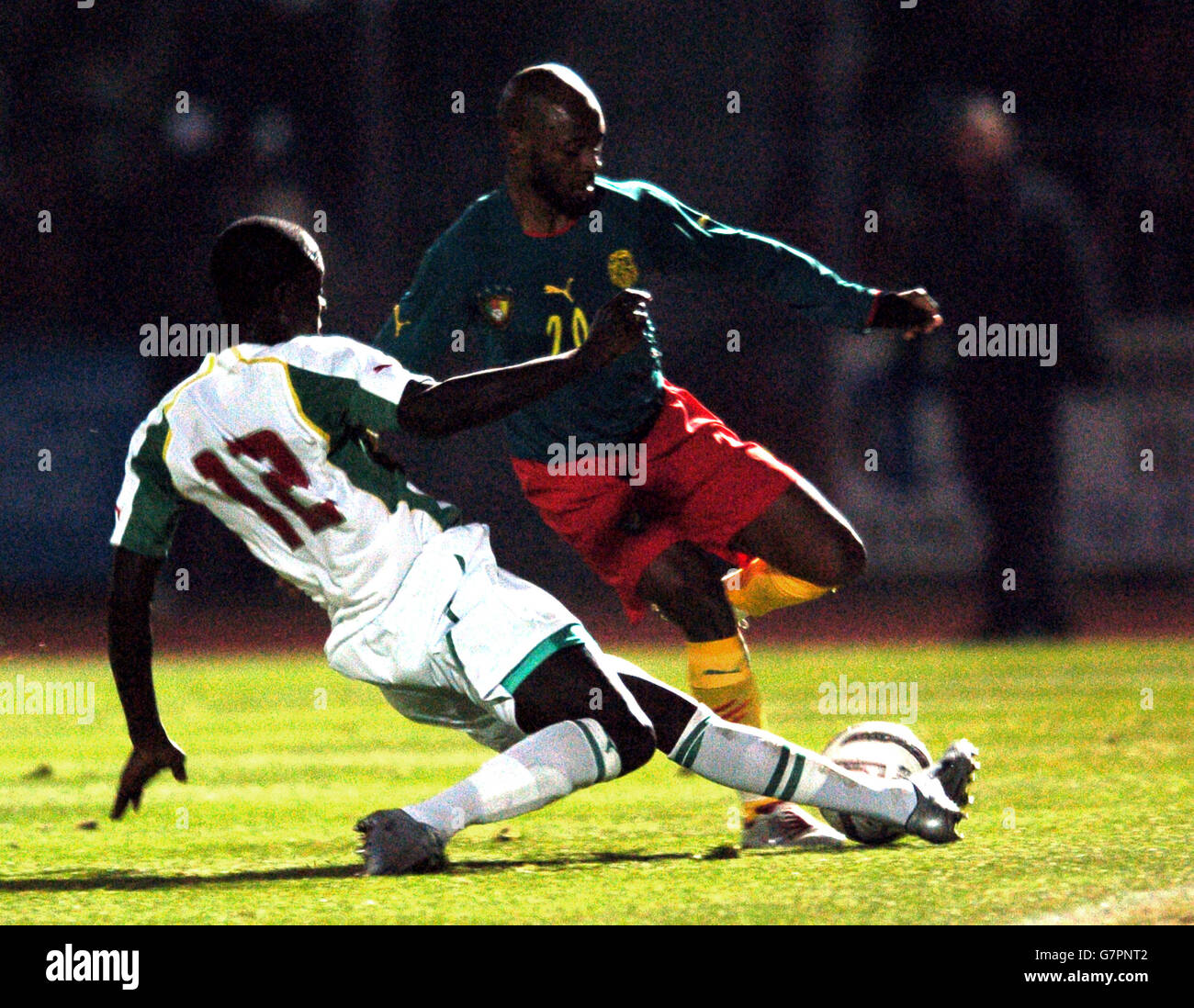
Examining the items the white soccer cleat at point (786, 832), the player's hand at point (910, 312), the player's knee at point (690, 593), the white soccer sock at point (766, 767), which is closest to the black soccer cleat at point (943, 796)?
the white soccer sock at point (766, 767)

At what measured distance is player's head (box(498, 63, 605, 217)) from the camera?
529cm

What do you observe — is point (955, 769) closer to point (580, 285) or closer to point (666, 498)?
point (666, 498)

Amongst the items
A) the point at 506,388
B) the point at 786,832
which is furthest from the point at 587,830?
the point at 506,388

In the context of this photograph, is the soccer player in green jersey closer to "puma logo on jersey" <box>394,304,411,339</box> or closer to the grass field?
"puma logo on jersey" <box>394,304,411,339</box>

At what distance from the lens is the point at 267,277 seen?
450 cm

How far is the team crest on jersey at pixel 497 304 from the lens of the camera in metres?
5.46

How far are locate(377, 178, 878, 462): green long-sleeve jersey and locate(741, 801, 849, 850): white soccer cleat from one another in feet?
3.63

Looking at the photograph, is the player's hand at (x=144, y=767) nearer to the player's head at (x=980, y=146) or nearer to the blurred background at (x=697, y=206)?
the player's head at (x=980, y=146)

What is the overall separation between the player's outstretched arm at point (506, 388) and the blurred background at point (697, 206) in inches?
351

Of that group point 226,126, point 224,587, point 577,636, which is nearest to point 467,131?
point 226,126

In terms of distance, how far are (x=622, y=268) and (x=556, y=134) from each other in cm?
41

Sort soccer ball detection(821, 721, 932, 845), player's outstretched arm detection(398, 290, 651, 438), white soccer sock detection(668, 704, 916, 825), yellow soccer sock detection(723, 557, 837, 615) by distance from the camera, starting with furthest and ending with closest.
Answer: yellow soccer sock detection(723, 557, 837, 615) → soccer ball detection(821, 721, 932, 845) → white soccer sock detection(668, 704, 916, 825) → player's outstretched arm detection(398, 290, 651, 438)

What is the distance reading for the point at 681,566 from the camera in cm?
539


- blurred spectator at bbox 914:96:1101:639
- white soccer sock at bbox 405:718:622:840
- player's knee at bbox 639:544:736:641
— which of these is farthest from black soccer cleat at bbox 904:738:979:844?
blurred spectator at bbox 914:96:1101:639
